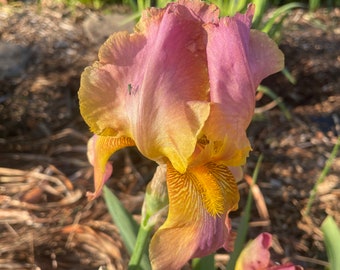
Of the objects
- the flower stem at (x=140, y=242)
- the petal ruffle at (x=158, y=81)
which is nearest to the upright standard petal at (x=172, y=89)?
the petal ruffle at (x=158, y=81)

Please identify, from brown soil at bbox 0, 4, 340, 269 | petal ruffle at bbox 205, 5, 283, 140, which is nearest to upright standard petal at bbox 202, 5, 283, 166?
petal ruffle at bbox 205, 5, 283, 140

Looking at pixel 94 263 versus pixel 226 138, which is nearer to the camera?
pixel 226 138

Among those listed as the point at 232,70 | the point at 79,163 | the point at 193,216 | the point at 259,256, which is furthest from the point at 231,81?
the point at 79,163

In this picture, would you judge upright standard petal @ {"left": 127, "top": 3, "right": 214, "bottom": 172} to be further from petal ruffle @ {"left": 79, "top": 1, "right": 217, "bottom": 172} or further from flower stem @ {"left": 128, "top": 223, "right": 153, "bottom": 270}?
flower stem @ {"left": 128, "top": 223, "right": 153, "bottom": 270}

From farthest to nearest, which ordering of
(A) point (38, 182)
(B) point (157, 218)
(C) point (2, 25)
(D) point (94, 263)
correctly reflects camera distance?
(C) point (2, 25) → (A) point (38, 182) → (D) point (94, 263) → (B) point (157, 218)

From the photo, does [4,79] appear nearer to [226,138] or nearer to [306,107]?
[306,107]

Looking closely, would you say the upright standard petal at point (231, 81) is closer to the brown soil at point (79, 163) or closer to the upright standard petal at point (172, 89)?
the upright standard petal at point (172, 89)

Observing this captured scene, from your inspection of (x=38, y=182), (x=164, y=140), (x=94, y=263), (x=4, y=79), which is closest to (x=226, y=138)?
(x=164, y=140)
